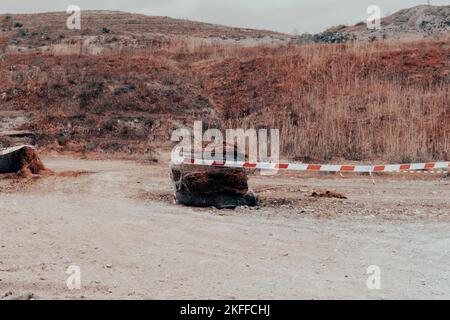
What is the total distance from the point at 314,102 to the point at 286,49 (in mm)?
8588

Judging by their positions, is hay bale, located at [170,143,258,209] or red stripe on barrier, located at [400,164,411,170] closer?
hay bale, located at [170,143,258,209]

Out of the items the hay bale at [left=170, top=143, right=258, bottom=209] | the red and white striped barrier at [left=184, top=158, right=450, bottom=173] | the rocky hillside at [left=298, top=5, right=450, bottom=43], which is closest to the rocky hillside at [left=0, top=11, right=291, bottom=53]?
the rocky hillside at [left=298, top=5, right=450, bottom=43]

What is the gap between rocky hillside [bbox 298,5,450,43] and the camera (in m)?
37.0

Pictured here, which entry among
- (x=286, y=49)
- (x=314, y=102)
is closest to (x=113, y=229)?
(x=314, y=102)

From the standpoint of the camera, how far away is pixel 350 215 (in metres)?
10.4

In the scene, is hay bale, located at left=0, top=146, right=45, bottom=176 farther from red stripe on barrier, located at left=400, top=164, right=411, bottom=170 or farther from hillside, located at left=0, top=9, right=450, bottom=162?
red stripe on barrier, located at left=400, top=164, right=411, bottom=170

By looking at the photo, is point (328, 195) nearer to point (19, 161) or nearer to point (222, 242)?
point (222, 242)

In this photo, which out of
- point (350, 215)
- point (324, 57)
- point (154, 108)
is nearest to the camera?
point (350, 215)

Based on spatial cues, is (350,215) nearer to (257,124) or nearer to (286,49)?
(257,124)

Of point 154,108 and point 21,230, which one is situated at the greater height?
point 154,108

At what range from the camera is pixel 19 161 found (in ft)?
47.0

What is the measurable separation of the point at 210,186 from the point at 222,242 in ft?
8.81

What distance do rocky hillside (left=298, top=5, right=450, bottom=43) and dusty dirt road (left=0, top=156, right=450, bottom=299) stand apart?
995 inches

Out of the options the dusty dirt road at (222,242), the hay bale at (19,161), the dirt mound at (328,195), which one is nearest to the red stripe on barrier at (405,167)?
the dusty dirt road at (222,242)
